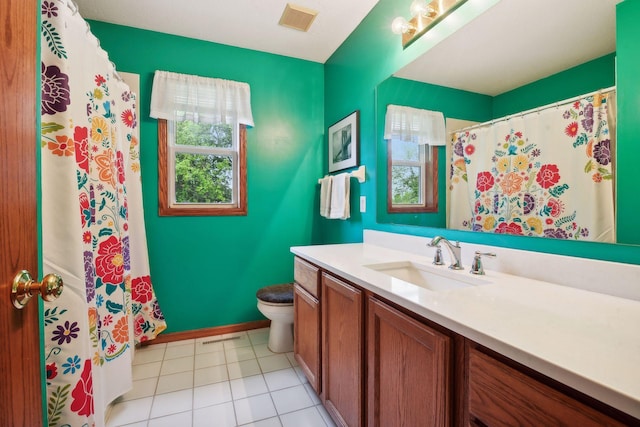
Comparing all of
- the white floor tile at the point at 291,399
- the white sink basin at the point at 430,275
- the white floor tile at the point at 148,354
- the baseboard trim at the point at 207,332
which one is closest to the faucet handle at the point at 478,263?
the white sink basin at the point at 430,275

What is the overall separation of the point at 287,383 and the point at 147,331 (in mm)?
1094

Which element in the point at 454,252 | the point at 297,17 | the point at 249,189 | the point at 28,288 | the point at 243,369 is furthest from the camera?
the point at 249,189

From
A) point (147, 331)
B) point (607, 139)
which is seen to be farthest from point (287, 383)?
point (607, 139)

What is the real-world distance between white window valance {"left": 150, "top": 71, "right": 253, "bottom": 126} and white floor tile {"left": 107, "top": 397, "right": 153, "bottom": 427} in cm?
185

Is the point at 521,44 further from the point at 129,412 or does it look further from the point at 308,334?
the point at 129,412

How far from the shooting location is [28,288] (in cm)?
57

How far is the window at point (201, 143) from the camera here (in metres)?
2.24

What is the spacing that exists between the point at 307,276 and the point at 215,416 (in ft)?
2.72

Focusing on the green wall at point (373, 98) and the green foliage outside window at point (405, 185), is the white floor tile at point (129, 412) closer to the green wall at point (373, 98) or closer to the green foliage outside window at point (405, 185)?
the green wall at point (373, 98)

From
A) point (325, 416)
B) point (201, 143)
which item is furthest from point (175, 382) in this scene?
point (201, 143)

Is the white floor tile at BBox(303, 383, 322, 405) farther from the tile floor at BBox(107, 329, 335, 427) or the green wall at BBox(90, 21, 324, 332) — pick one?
the green wall at BBox(90, 21, 324, 332)

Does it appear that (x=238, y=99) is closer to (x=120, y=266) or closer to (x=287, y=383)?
(x=120, y=266)

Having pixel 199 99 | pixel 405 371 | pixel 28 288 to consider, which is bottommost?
pixel 405 371

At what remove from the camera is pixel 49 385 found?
1.01 meters
